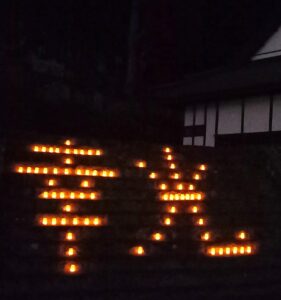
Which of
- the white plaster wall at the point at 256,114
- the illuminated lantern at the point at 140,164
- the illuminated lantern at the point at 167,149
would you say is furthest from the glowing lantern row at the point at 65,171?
the white plaster wall at the point at 256,114

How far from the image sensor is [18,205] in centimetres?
765

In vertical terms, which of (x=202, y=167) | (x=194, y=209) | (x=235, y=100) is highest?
(x=235, y=100)

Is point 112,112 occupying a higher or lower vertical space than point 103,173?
higher

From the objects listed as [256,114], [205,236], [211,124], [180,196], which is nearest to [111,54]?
[211,124]

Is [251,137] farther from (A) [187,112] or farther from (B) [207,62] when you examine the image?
(B) [207,62]

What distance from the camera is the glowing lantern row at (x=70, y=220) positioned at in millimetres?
7652

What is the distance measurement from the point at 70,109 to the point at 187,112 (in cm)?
364

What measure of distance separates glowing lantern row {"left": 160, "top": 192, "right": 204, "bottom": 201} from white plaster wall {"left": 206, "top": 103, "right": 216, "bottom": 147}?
6.42 m

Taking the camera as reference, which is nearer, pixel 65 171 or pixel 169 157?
pixel 65 171

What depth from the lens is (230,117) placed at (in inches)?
600

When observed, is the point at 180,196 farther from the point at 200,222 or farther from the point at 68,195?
the point at 68,195

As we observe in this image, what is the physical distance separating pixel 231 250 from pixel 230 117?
281 inches

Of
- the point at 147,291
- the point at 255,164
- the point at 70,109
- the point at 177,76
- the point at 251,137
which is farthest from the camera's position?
the point at 177,76

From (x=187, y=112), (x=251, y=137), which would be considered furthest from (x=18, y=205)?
(x=187, y=112)
